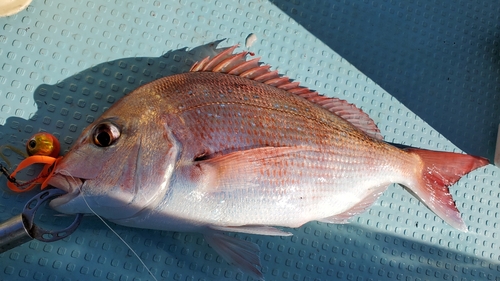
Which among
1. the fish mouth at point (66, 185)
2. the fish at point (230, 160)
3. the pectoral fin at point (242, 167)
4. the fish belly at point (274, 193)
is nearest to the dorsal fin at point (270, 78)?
the fish at point (230, 160)

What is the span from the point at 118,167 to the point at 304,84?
1022 mm

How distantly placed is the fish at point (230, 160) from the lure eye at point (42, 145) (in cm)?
20

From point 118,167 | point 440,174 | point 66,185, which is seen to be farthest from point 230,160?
point 440,174

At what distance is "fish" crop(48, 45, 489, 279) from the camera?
141 centimetres

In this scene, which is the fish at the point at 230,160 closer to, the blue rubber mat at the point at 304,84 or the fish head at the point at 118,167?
the fish head at the point at 118,167

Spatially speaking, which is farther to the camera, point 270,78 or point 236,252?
point 270,78

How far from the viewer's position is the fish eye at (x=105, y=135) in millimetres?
1414

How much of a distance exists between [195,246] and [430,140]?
1.30 m

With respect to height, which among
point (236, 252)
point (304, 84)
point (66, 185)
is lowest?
point (236, 252)

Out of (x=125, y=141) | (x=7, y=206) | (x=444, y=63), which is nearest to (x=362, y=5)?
(x=444, y=63)

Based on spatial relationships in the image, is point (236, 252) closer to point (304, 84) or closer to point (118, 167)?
point (118, 167)

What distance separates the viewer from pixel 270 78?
1.73m

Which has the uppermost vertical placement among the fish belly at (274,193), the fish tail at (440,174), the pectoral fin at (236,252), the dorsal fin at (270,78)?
the dorsal fin at (270,78)

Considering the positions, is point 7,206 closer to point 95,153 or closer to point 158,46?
point 95,153
